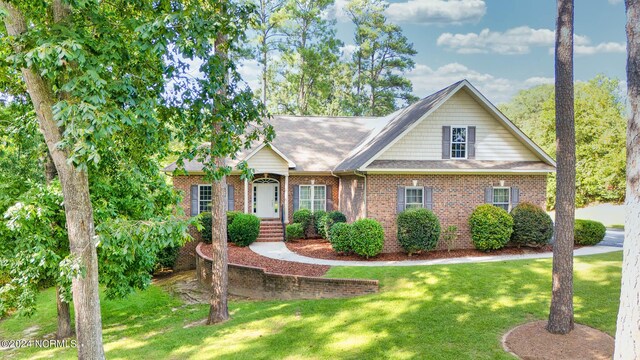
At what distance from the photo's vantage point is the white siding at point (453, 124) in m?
14.2

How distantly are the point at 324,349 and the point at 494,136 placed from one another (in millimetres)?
11267

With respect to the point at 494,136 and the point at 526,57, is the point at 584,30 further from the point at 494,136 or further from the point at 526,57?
the point at 494,136

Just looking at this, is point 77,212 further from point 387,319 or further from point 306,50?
point 306,50

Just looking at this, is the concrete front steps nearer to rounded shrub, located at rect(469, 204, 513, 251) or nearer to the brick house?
the brick house

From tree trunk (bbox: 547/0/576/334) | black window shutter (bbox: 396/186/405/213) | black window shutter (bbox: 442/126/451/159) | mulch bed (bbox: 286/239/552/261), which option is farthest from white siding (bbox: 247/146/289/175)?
tree trunk (bbox: 547/0/576/334)

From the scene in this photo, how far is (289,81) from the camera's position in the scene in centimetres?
3130

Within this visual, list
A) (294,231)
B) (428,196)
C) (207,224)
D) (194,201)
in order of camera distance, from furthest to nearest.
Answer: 1. (194,201)
2. (294,231)
3. (207,224)
4. (428,196)

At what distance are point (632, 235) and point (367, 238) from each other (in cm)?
861

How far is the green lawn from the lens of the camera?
22.2ft

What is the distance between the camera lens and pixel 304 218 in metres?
17.3

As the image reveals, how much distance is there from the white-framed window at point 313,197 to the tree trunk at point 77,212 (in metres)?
13.4

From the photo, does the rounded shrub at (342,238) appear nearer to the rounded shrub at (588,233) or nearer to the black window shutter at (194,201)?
the black window shutter at (194,201)

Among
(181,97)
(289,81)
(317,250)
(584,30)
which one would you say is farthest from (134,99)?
(584,30)

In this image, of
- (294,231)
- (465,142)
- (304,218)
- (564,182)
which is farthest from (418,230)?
(564,182)
